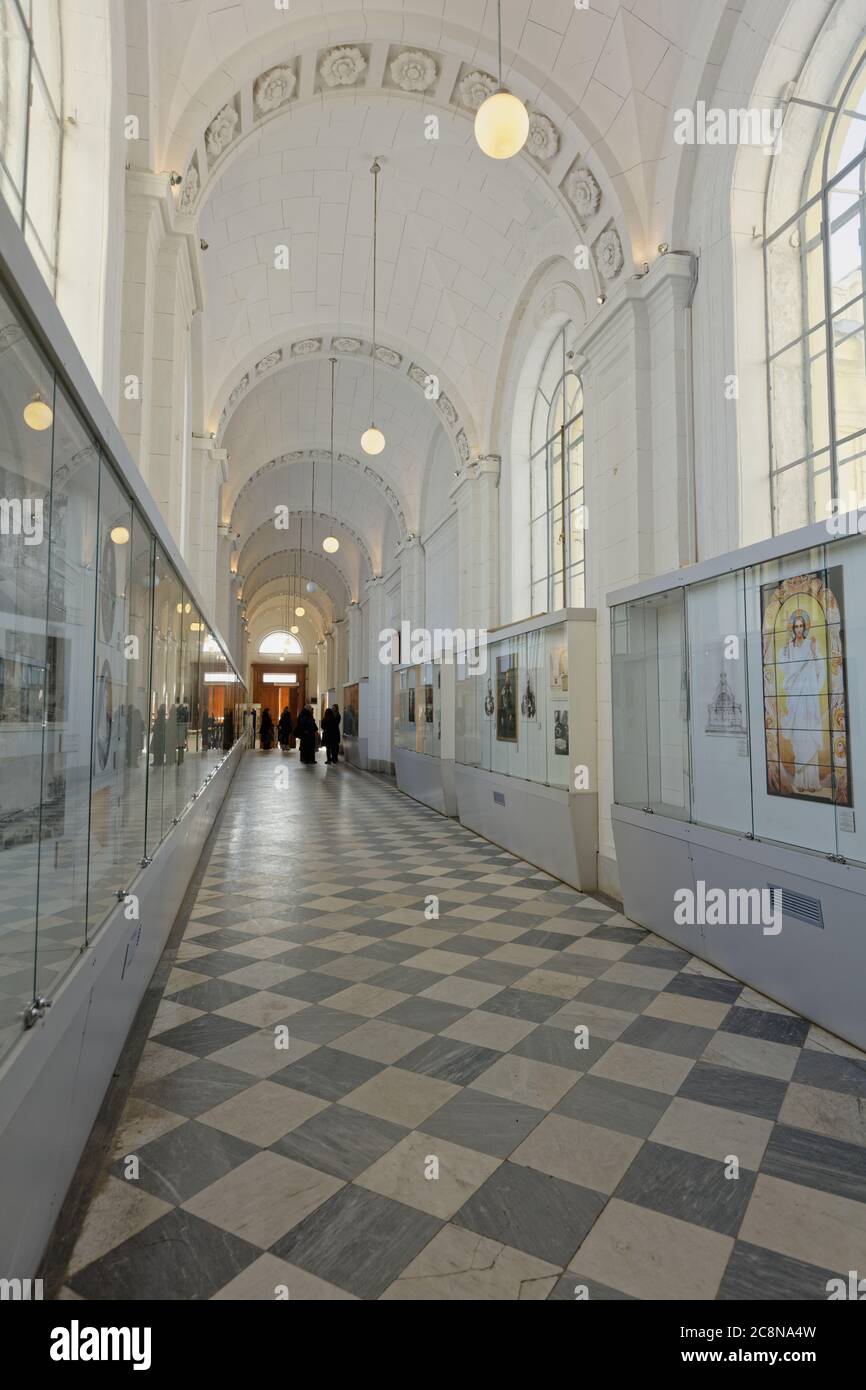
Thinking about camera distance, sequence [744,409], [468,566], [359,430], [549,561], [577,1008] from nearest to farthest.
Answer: [577,1008], [744,409], [549,561], [468,566], [359,430]

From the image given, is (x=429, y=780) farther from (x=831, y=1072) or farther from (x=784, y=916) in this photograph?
(x=831, y=1072)

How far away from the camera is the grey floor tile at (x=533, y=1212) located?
2.15 m

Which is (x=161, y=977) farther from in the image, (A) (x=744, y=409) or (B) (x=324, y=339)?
(B) (x=324, y=339)

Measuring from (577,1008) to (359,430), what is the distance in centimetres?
1622

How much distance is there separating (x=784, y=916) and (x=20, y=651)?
3883mm

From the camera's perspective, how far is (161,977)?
439 centimetres

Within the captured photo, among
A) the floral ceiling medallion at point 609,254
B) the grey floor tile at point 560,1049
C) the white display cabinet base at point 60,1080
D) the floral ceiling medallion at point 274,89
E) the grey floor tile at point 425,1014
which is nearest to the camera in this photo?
the white display cabinet base at point 60,1080

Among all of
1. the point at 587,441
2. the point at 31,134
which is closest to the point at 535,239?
the point at 587,441

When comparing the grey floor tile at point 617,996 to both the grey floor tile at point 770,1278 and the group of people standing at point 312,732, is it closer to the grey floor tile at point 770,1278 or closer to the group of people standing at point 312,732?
the grey floor tile at point 770,1278

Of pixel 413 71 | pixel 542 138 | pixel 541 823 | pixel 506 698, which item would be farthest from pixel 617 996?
pixel 413 71

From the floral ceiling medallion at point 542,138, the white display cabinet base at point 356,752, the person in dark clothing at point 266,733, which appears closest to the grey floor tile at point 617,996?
the floral ceiling medallion at point 542,138

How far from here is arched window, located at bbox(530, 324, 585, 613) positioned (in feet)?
31.5

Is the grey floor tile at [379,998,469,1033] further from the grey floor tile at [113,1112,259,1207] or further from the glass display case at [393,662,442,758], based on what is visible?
the glass display case at [393,662,442,758]

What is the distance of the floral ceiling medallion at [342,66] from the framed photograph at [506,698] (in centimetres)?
618
